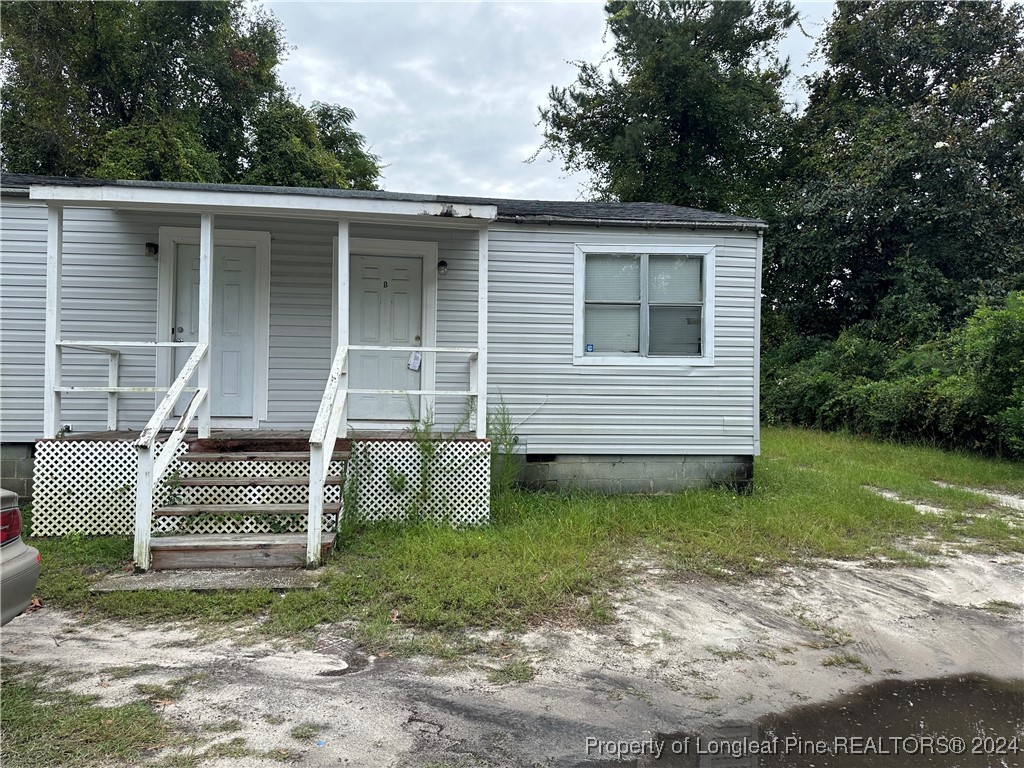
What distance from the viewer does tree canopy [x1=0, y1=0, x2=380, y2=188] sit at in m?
13.9

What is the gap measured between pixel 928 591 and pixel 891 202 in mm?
12846

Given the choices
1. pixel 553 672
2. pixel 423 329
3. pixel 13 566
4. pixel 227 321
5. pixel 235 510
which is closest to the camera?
pixel 13 566

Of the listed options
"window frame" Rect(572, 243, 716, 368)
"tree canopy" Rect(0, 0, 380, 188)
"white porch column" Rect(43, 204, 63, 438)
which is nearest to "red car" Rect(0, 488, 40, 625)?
"white porch column" Rect(43, 204, 63, 438)

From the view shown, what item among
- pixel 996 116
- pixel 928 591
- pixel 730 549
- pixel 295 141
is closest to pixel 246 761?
pixel 730 549

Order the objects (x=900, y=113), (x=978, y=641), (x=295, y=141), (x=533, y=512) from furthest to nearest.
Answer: (x=295, y=141)
(x=900, y=113)
(x=533, y=512)
(x=978, y=641)

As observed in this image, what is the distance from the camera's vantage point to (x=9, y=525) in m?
2.95

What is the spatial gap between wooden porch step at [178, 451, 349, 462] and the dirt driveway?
1.72 metres

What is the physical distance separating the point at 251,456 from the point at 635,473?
13.0 ft

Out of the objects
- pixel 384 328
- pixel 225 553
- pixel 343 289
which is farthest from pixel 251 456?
pixel 384 328

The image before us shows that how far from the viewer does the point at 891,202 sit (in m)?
14.2

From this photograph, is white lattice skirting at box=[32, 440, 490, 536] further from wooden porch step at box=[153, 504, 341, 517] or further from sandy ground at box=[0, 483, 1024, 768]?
sandy ground at box=[0, 483, 1024, 768]

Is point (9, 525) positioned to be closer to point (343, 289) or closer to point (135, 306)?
point (343, 289)

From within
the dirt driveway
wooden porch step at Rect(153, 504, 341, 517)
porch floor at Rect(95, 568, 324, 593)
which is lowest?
the dirt driveway

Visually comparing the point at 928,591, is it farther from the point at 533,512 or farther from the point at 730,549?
the point at 533,512
